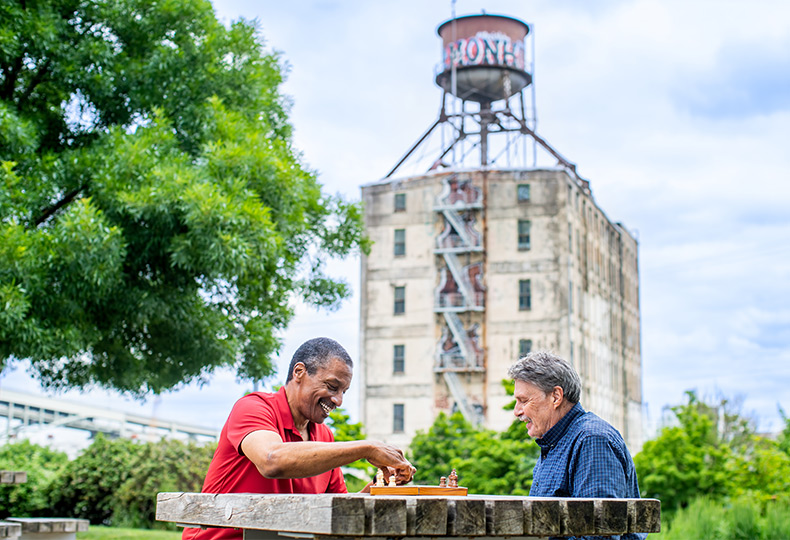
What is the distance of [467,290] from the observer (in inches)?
1923

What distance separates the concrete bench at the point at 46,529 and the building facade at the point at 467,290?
37.1 m

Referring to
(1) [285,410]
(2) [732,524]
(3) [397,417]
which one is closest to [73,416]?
(3) [397,417]

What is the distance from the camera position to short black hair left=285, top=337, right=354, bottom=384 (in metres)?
4.42

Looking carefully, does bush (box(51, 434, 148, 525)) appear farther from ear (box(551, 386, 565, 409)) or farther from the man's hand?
the man's hand

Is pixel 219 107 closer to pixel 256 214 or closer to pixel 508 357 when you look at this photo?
pixel 256 214

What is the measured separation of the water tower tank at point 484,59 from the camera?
4906cm

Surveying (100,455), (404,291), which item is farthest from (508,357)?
(100,455)

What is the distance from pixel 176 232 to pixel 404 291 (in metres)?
37.0

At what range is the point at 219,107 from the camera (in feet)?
50.5

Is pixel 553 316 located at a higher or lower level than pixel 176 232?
higher

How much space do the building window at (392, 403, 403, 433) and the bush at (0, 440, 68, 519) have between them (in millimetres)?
29318

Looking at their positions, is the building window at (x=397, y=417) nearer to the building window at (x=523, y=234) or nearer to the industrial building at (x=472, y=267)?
the industrial building at (x=472, y=267)

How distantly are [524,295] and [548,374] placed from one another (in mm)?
44311

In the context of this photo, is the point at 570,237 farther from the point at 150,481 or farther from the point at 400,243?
the point at 150,481
